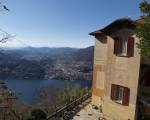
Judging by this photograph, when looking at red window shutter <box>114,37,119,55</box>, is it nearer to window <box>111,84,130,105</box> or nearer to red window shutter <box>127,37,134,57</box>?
red window shutter <box>127,37,134,57</box>

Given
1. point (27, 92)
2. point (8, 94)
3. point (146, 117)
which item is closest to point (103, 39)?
point (146, 117)

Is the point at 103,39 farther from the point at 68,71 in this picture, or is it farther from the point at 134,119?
the point at 68,71

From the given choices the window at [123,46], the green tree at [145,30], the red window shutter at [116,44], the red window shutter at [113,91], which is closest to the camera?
the green tree at [145,30]

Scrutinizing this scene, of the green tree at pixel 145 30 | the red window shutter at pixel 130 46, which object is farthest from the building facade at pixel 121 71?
the green tree at pixel 145 30

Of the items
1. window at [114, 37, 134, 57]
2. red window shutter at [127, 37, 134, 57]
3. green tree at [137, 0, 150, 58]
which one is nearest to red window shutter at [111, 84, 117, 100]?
window at [114, 37, 134, 57]

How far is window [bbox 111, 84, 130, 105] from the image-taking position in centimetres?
2194

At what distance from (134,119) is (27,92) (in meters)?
106

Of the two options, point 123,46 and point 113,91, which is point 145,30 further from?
point 113,91

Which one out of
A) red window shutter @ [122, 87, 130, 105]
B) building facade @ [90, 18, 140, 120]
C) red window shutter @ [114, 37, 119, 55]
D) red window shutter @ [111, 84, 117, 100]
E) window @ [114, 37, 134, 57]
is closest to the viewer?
building facade @ [90, 18, 140, 120]

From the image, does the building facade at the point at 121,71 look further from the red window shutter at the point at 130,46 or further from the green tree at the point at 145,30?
the green tree at the point at 145,30

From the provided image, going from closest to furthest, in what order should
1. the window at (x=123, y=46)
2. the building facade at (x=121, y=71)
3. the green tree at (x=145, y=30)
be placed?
the green tree at (x=145, y=30) → the building facade at (x=121, y=71) → the window at (x=123, y=46)

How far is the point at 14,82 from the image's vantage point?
14950cm

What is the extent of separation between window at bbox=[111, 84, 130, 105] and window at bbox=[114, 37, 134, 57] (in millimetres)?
2898

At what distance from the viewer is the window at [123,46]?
70.2 feet
